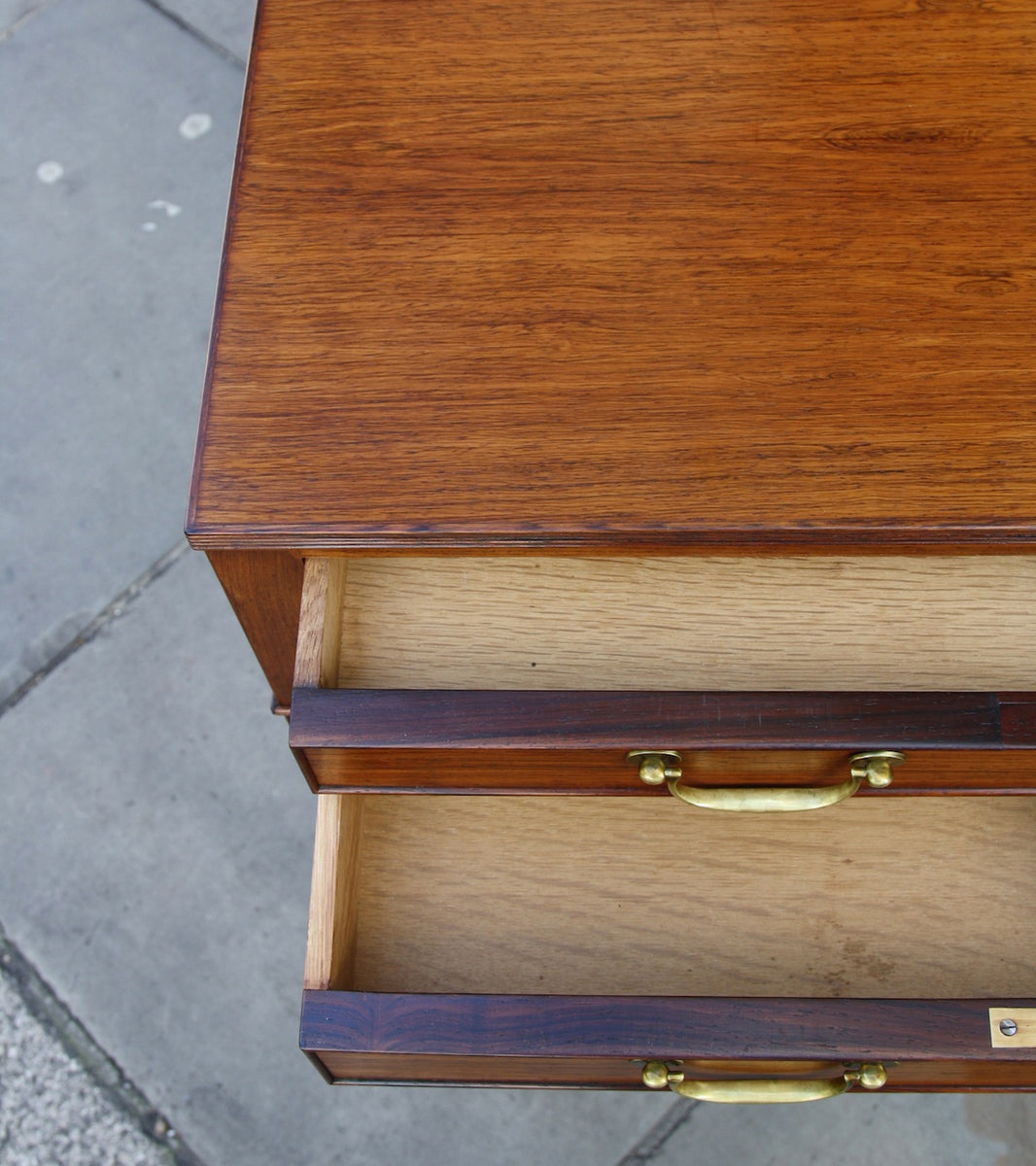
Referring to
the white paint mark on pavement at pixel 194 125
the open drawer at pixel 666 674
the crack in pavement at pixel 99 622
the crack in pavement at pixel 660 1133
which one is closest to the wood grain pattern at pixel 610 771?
the open drawer at pixel 666 674

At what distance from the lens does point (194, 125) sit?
1.30 m

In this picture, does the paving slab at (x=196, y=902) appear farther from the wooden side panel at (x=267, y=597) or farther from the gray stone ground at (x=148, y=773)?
the wooden side panel at (x=267, y=597)

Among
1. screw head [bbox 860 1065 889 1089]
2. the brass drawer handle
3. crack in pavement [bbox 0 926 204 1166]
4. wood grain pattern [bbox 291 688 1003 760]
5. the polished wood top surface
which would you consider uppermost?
the polished wood top surface

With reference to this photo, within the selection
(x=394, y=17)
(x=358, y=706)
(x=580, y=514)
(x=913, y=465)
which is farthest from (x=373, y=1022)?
(x=394, y=17)

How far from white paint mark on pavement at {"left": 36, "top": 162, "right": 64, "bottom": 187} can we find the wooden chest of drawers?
0.67m

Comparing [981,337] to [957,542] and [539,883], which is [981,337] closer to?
[957,542]

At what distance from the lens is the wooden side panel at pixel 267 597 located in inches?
24.3

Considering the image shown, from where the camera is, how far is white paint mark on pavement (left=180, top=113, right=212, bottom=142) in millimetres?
1297

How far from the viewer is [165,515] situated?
112cm

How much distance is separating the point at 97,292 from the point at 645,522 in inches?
34.2

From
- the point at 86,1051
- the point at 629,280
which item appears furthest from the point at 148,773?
the point at 629,280

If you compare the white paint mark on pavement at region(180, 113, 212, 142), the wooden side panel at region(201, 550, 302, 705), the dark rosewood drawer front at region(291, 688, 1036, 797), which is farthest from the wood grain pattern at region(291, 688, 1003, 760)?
the white paint mark on pavement at region(180, 113, 212, 142)

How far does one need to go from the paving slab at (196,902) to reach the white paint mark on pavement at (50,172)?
505 millimetres

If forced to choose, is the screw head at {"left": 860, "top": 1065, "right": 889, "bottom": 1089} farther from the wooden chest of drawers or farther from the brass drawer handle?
the brass drawer handle
